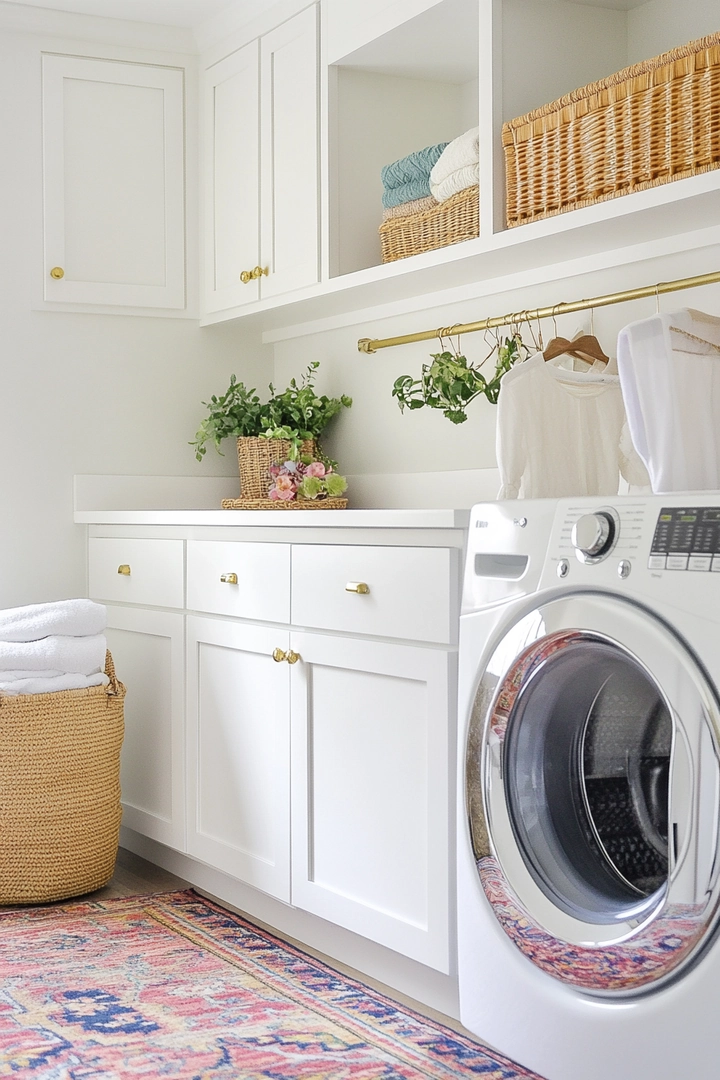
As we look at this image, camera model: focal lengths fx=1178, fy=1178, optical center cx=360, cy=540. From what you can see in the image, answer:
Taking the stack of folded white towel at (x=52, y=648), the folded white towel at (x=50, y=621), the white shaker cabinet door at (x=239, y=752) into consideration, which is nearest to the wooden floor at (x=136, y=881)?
the white shaker cabinet door at (x=239, y=752)

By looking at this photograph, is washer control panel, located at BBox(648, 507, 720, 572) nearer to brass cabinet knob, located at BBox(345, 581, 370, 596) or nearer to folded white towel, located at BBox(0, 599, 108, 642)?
brass cabinet knob, located at BBox(345, 581, 370, 596)

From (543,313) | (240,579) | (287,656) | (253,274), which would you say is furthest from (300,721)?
(253,274)

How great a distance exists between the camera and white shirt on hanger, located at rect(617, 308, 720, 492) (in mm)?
1705

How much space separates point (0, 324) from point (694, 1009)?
8.36ft

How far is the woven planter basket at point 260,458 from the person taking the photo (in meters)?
3.10

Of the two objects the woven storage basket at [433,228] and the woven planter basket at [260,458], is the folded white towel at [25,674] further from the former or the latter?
the woven storage basket at [433,228]

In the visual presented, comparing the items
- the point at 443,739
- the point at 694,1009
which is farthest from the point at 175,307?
the point at 694,1009

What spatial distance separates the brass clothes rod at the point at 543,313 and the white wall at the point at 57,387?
65cm

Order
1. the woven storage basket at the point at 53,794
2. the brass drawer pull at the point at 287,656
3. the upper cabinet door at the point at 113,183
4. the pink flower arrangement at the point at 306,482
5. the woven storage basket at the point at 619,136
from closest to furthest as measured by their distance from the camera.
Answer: the woven storage basket at the point at 619,136, the brass drawer pull at the point at 287,656, the woven storage basket at the point at 53,794, the pink flower arrangement at the point at 306,482, the upper cabinet door at the point at 113,183

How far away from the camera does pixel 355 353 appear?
314 cm

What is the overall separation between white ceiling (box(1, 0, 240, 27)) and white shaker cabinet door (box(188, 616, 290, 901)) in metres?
1.63

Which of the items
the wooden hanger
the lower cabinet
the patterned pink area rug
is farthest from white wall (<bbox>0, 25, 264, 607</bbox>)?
the wooden hanger

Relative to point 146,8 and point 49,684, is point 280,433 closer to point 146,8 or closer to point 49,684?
point 49,684

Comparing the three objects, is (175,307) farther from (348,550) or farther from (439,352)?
(348,550)
